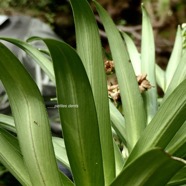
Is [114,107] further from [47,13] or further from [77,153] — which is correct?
[47,13]

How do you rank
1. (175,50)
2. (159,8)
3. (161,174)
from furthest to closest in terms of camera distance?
(159,8) → (175,50) → (161,174)

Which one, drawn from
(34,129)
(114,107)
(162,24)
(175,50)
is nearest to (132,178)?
(34,129)

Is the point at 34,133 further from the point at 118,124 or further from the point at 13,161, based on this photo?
the point at 118,124

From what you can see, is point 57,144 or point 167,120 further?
point 57,144

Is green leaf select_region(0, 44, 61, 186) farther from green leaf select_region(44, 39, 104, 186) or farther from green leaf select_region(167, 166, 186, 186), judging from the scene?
green leaf select_region(167, 166, 186, 186)

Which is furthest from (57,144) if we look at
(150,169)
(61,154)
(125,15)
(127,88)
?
(125,15)

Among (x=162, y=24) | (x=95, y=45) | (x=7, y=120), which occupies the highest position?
(x=95, y=45)

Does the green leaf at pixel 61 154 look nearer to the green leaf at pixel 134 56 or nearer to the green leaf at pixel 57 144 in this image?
the green leaf at pixel 57 144
